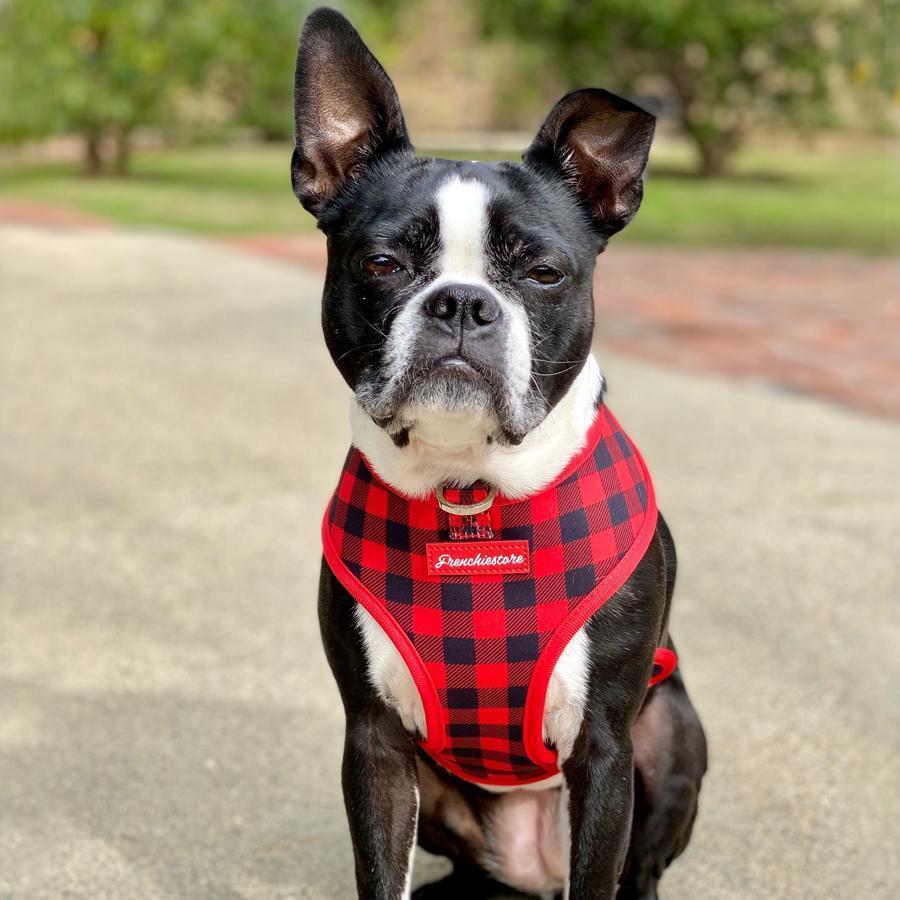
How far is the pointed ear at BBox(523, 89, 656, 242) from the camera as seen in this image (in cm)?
257

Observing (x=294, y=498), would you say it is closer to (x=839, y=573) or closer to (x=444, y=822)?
(x=839, y=573)

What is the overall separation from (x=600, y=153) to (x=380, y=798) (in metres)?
1.25

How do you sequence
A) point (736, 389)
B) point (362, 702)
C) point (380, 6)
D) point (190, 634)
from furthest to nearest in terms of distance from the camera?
point (380, 6), point (736, 389), point (190, 634), point (362, 702)

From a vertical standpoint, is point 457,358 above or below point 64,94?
above

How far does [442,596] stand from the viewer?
244 cm

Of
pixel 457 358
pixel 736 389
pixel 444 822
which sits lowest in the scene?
pixel 736 389

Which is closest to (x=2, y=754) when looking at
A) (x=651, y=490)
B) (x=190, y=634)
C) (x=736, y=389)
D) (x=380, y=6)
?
(x=190, y=634)

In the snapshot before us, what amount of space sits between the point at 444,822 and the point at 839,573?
2735 millimetres

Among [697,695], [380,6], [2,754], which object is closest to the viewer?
[2,754]

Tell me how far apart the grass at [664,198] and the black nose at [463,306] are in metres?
12.7

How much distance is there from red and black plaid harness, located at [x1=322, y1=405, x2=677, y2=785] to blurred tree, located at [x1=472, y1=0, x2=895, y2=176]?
19210 millimetres

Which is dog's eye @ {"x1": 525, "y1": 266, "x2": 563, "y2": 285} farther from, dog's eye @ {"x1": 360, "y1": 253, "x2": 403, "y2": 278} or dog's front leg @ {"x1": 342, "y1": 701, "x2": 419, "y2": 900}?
dog's front leg @ {"x1": 342, "y1": 701, "x2": 419, "y2": 900}

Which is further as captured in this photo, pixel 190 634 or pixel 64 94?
pixel 64 94

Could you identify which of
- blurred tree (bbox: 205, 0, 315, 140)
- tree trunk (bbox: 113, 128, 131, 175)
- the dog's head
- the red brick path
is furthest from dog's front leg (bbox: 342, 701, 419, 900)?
tree trunk (bbox: 113, 128, 131, 175)
